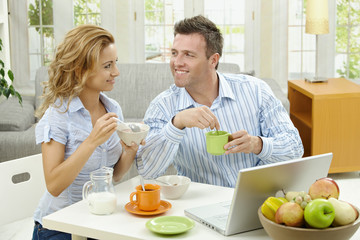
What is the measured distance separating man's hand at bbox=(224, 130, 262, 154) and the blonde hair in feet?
1.84

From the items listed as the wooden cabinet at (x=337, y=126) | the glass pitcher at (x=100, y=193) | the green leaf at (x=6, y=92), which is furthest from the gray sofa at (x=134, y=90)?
the glass pitcher at (x=100, y=193)

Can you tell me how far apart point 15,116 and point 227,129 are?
7.25 feet

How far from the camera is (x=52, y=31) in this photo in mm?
5301

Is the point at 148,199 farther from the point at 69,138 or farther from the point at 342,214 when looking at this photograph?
the point at 342,214

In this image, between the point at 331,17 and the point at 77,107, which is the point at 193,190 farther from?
the point at 331,17

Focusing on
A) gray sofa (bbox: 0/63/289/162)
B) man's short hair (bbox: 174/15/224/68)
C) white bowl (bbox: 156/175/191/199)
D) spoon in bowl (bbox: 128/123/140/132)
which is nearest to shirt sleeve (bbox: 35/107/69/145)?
spoon in bowl (bbox: 128/123/140/132)

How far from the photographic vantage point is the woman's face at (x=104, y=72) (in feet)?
6.81

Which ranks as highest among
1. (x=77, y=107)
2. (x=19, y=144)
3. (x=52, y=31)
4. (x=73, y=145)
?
(x=52, y=31)

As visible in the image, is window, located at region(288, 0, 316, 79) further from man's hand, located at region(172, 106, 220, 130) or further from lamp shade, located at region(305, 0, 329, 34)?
man's hand, located at region(172, 106, 220, 130)

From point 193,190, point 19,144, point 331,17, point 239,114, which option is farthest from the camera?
point 331,17

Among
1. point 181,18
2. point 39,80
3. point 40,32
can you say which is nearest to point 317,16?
point 181,18

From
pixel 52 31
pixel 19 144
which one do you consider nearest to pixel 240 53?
pixel 52 31

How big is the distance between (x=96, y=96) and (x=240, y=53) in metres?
3.28

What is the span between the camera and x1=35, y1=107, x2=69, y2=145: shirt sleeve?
2.00 meters
